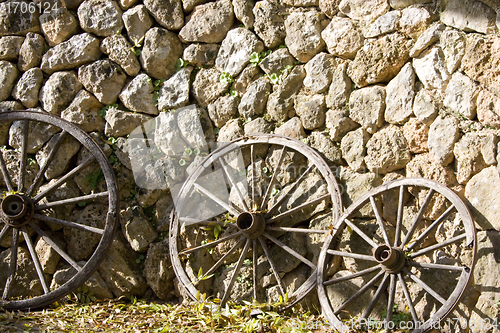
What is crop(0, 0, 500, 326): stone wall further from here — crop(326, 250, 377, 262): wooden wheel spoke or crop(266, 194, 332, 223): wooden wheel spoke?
crop(326, 250, 377, 262): wooden wheel spoke

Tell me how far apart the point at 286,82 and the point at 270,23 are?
59 cm

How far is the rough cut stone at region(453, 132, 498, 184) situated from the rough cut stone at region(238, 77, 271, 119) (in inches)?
66.7

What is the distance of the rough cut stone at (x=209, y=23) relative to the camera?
177 inches

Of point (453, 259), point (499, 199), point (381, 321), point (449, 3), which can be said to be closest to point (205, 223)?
point (381, 321)

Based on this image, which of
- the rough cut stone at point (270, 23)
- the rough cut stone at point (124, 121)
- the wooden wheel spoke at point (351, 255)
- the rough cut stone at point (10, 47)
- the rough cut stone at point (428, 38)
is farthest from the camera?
the rough cut stone at point (10, 47)

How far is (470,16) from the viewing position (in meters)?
3.37

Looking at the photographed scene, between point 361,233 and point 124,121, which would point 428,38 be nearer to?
point 361,233

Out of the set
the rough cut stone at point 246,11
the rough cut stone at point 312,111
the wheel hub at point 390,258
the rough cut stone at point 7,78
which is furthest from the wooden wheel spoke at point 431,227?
the rough cut stone at point 7,78

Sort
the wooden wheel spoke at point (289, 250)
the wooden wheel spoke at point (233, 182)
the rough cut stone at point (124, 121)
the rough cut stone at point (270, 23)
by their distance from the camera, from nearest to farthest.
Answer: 1. the wooden wheel spoke at point (289, 250)
2. the wooden wheel spoke at point (233, 182)
3. the rough cut stone at point (270, 23)
4. the rough cut stone at point (124, 121)

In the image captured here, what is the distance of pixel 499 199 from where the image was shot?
10.2 ft

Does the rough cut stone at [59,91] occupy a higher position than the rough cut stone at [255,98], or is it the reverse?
the rough cut stone at [59,91]

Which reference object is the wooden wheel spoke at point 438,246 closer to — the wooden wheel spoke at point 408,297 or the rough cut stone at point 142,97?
the wooden wheel spoke at point 408,297

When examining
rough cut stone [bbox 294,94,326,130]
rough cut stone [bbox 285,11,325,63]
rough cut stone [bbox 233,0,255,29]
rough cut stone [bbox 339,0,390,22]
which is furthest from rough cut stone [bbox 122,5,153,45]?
rough cut stone [bbox 339,0,390,22]

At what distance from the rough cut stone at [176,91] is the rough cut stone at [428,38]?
6.84 ft
